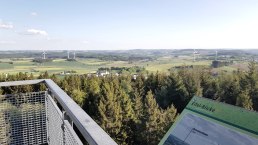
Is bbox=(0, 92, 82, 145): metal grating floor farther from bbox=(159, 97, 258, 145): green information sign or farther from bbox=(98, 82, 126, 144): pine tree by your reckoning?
bbox=(98, 82, 126, 144): pine tree

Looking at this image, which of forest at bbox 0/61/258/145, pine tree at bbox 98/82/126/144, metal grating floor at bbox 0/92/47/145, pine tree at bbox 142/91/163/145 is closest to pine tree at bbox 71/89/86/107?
forest at bbox 0/61/258/145

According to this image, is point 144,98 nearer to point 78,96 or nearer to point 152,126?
point 78,96

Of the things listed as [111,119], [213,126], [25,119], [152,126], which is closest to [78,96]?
[111,119]

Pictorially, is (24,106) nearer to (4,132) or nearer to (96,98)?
(4,132)

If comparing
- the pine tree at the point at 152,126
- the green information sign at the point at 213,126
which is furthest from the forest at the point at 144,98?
the green information sign at the point at 213,126

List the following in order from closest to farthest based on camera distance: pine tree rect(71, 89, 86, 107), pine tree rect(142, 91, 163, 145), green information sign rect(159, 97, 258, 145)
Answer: green information sign rect(159, 97, 258, 145) → pine tree rect(142, 91, 163, 145) → pine tree rect(71, 89, 86, 107)

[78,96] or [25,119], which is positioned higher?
[25,119]

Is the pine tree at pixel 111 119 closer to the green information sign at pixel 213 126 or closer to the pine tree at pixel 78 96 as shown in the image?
the pine tree at pixel 78 96
